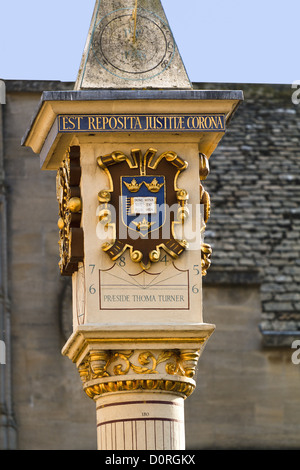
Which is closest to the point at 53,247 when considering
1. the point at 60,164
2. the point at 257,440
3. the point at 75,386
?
the point at 75,386

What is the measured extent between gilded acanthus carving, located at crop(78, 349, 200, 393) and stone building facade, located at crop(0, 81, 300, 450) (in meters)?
13.8

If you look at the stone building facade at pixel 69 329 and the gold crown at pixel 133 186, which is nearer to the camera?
the gold crown at pixel 133 186

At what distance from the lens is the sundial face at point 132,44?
1612 centimetres

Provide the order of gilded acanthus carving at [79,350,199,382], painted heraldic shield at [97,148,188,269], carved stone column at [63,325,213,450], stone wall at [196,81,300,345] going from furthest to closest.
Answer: stone wall at [196,81,300,345], painted heraldic shield at [97,148,188,269], gilded acanthus carving at [79,350,199,382], carved stone column at [63,325,213,450]

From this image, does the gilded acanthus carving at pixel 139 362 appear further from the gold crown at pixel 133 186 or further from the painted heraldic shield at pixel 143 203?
the gold crown at pixel 133 186

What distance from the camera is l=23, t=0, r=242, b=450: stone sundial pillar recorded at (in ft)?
50.4

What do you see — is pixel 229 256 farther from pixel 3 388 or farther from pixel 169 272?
pixel 169 272

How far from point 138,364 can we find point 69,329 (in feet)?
46.2

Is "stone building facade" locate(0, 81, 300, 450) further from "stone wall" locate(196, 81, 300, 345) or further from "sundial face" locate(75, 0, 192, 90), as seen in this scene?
"sundial face" locate(75, 0, 192, 90)

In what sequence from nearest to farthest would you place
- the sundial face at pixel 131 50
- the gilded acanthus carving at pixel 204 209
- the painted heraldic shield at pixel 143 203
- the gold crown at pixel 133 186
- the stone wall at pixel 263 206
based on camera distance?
the painted heraldic shield at pixel 143 203
the gold crown at pixel 133 186
the gilded acanthus carving at pixel 204 209
the sundial face at pixel 131 50
the stone wall at pixel 263 206

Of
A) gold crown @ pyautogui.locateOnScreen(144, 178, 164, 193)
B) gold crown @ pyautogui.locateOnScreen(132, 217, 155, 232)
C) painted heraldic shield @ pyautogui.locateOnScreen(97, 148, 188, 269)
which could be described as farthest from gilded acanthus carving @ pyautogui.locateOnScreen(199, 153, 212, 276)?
gold crown @ pyautogui.locateOnScreen(132, 217, 155, 232)

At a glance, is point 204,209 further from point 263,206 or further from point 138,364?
point 263,206

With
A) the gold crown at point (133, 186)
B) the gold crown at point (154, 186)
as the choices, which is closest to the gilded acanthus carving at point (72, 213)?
the gold crown at point (133, 186)

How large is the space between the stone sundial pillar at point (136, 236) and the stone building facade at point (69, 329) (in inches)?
529
